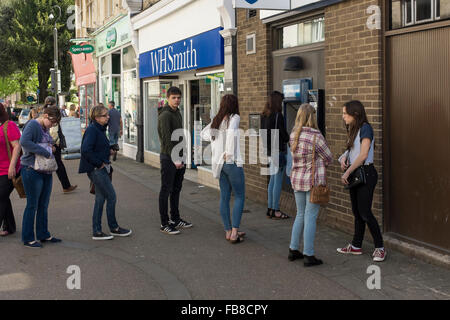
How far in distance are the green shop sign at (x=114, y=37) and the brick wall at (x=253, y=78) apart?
7.86 m

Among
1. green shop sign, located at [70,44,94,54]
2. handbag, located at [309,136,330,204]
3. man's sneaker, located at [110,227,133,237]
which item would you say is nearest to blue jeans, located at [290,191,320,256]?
handbag, located at [309,136,330,204]

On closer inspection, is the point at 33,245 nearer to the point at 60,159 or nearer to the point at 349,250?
the point at 349,250

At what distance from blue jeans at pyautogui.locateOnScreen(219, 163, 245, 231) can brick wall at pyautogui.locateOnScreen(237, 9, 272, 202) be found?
2.41m

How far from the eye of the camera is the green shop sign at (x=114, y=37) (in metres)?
17.1

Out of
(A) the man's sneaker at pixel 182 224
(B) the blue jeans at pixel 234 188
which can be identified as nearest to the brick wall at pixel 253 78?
(A) the man's sneaker at pixel 182 224

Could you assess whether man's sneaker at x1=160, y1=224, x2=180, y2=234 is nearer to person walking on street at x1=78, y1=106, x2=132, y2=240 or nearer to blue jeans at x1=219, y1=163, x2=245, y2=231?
person walking on street at x1=78, y1=106, x2=132, y2=240

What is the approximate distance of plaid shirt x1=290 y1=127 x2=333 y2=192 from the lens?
5.34m

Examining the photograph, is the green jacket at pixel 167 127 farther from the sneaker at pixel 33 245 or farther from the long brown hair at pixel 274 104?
the sneaker at pixel 33 245

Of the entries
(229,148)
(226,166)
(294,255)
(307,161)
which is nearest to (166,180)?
(226,166)

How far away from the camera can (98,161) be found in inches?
258

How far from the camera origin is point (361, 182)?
548cm

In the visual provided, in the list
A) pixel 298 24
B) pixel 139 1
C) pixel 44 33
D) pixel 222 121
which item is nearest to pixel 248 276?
pixel 222 121

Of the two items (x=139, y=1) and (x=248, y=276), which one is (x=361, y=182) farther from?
(x=139, y=1)

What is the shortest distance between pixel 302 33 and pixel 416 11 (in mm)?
2364
